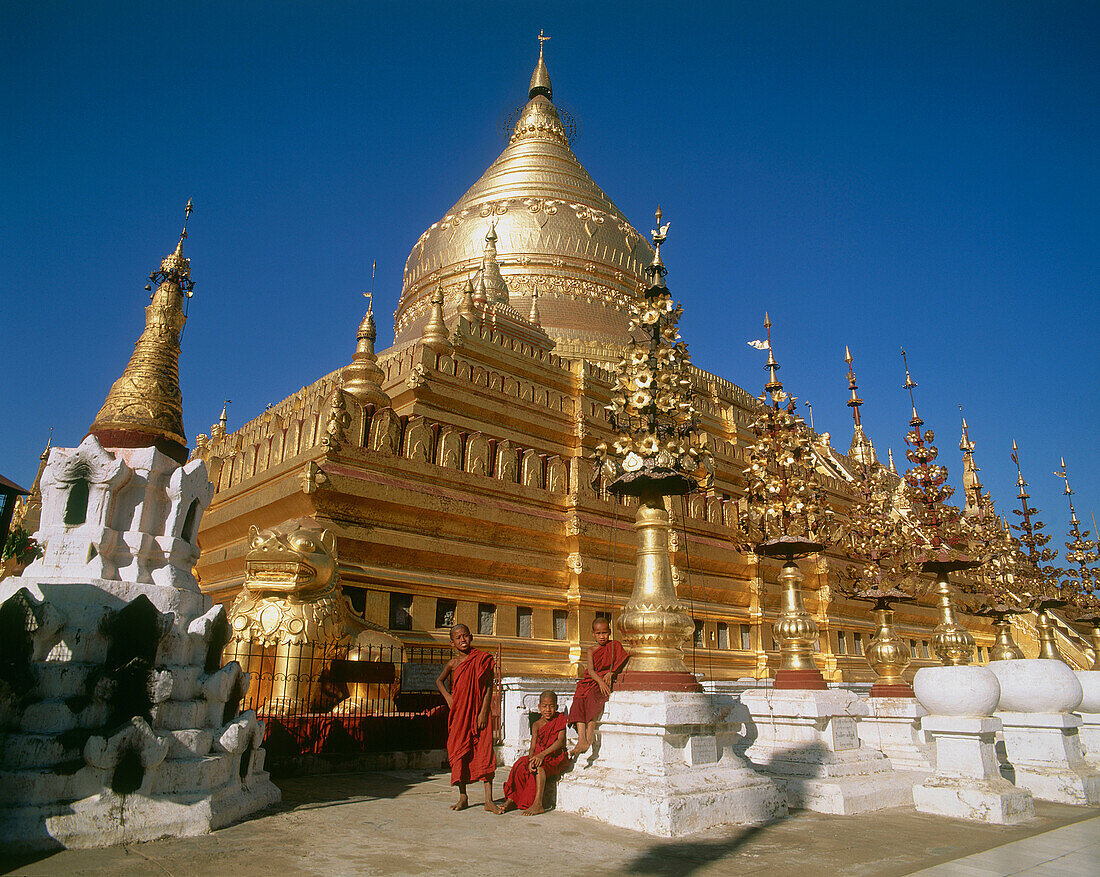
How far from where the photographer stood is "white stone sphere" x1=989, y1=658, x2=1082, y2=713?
8516 millimetres

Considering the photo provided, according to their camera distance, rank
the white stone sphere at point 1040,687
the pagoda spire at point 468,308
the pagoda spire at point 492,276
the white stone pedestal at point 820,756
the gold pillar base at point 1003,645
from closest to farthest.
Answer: the white stone pedestal at point 820,756 → the white stone sphere at point 1040,687 → the gold pillar base at point 1003,645 → the pagoda spire at point 468,308 → the pagoda spire at point 492,276

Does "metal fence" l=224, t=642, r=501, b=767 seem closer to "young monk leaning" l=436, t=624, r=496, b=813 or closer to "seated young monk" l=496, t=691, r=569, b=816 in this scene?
"young monk leaning" l=436, t=624, r=496, b=813

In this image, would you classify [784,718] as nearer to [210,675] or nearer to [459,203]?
[210,675]

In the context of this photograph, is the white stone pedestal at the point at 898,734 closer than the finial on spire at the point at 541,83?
Yes

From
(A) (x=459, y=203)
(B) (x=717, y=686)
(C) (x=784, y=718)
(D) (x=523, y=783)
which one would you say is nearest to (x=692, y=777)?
(D) (x=523, y=783)

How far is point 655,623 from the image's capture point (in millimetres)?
7367

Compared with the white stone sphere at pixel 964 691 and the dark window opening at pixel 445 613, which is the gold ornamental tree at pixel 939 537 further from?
the dark window opening at pixel 445 613

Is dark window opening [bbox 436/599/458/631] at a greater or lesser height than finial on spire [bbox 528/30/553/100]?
lesser

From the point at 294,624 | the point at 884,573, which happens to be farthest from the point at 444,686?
the point at 884,573

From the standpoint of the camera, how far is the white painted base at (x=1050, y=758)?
8.02 metres

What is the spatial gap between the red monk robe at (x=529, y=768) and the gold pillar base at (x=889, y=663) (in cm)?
661

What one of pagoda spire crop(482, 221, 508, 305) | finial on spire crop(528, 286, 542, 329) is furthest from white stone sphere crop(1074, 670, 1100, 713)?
pagoda spire crop(482, 221, 508, 305)

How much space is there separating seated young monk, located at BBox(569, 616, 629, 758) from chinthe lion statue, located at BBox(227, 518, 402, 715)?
147 inches

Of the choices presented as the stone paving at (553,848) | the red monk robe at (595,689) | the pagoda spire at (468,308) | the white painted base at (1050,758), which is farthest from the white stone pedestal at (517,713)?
the pagoda spire at (468,308)
